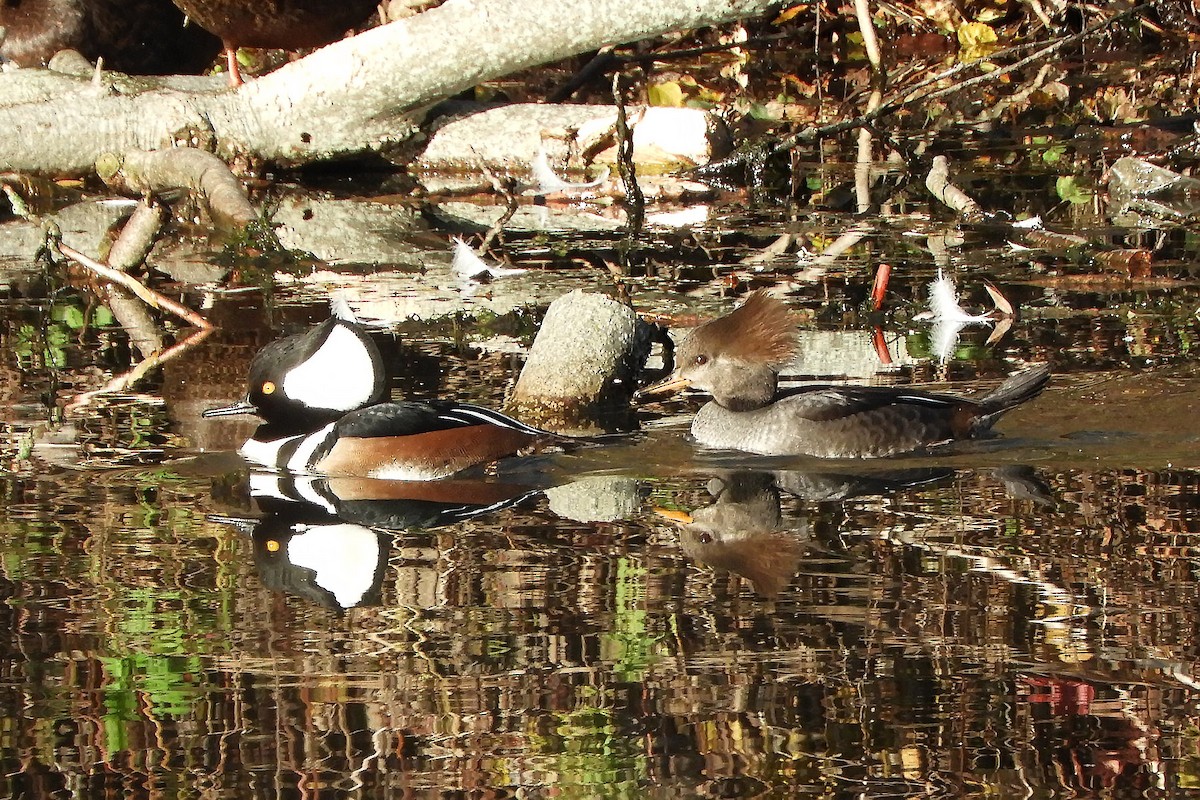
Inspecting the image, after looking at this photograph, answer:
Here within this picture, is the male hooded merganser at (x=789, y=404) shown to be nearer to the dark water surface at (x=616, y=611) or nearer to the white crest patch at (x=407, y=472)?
the dark water surface at (x=616, y=611)

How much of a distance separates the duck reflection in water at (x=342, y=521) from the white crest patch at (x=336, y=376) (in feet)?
1.10

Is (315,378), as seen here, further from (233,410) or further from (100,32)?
(100,32)

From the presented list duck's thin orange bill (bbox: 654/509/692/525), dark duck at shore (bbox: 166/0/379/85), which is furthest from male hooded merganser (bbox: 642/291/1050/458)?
dark duck at shore (bbox: 166/0/379/85)

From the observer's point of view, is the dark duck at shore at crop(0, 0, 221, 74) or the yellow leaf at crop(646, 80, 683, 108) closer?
the dark duck at shore at crop(0, 0, 221, 74)

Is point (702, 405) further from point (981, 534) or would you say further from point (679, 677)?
point (679, 677)

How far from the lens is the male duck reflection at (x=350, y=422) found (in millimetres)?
6266

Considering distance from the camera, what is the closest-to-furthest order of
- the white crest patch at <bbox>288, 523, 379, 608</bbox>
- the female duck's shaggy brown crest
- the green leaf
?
the white crest patch at <bbox>288, 523, 379, 608</bbox>, the female duck's shaggy brown crest, the green leaf

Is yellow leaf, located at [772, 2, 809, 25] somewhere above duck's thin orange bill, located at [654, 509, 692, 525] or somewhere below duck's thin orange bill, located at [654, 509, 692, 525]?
above

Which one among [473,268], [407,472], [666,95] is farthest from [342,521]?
[666,95]

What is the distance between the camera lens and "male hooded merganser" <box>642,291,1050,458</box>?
6625mm

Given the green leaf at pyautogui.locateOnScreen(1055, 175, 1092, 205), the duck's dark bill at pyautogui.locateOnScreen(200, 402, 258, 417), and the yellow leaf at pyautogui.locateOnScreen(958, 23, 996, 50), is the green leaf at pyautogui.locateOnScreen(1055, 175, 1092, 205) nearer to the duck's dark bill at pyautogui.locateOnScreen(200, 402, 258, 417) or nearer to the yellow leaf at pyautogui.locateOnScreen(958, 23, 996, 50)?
the yellow leaf at pyautogui.locateOnScreen(958, 23, 996, 50)

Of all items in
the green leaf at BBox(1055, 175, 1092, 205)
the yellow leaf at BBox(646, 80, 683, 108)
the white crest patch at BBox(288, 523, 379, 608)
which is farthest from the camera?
the yellow leaf at BBox(646, 80, 683, 108)

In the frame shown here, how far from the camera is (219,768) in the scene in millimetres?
3654

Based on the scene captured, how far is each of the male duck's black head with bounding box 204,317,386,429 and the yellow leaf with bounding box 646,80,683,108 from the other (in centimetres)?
895
